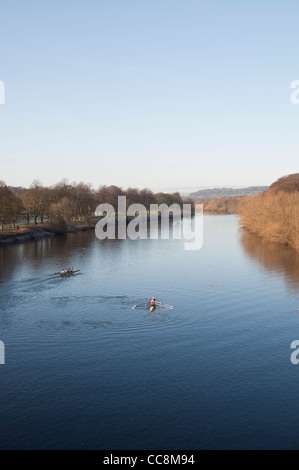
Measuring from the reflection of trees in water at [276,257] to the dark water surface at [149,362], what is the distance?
62 centimetres

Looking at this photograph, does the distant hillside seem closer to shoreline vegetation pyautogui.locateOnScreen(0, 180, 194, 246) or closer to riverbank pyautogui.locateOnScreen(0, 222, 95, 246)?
shoreline vegetation pyautogui.locateOnScreen(0, 180, 194, 246)

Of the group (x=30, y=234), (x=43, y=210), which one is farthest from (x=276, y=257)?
(x=43, y=210)

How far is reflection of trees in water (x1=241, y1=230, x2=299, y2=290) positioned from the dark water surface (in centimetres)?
62

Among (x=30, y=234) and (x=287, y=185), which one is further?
(x=287, y=185)

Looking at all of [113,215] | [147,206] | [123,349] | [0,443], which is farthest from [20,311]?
[147,206]

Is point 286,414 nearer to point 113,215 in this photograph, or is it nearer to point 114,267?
point 114,267

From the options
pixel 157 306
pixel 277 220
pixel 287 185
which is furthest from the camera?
pixel 287 185

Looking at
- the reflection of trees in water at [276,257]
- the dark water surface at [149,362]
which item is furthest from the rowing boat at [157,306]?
the reflection of trees in water at [276,257]

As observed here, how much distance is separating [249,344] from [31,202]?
7294 centimetres

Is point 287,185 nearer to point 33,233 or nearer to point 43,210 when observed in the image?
point 43,210

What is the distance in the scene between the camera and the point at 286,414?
19547 millimetres

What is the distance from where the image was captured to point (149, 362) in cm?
2506

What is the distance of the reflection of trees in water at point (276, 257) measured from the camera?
160 ft

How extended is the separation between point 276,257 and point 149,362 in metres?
40.8
